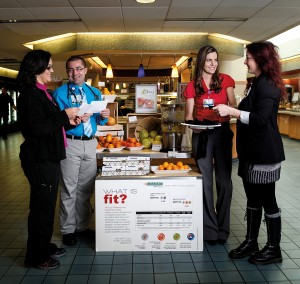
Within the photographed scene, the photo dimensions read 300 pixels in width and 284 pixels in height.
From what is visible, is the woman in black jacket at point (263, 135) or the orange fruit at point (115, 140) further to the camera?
the orange fruit at point (115, 140)

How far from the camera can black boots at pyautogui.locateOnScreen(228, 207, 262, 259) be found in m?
3.17

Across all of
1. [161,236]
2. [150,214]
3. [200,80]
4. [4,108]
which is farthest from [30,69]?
[4,108]

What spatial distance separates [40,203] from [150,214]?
99 cm

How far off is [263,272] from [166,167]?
49.3 inches

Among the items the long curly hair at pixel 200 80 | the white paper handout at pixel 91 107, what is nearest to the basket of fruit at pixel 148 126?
the long curly hair at pixel 200 80

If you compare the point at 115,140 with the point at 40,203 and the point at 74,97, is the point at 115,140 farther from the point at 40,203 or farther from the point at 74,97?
the point at 40,203

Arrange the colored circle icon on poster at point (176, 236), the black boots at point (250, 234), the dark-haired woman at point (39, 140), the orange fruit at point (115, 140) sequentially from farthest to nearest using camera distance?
1. the orange fruit at point (115, 140)
2. the colored circle icon on poster at point (176, 236)
3. the black boots at point (250, 234)
4. the dark-haired woman at point (39, 140)

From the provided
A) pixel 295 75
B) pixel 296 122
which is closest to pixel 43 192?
pixel 296 122

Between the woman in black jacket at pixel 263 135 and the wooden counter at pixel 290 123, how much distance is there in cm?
943

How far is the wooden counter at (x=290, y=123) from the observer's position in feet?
39.1

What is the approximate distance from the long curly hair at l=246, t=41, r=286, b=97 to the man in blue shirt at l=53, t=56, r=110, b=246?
1.47m

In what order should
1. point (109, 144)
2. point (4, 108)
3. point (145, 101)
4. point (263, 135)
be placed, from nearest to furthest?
point (263, 135) < point (109, 144) < point (145, 101) < point (4, 108)

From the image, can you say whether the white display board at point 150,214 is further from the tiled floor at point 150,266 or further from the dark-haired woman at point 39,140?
the dark-haired woman at point 39,140

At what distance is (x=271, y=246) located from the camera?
3.10 meters
